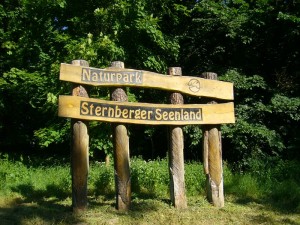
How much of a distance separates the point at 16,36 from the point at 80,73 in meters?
8.87

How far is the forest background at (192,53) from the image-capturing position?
961cm

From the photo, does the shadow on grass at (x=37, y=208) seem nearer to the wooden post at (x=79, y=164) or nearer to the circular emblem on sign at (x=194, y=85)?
the wooden post at (x=79, y=164)

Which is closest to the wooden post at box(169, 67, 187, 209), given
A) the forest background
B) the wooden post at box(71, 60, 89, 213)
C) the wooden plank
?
the wooden plank

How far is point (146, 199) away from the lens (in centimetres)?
704

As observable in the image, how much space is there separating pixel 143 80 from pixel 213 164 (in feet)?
6.39

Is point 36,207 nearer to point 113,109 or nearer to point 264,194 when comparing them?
point 113,109

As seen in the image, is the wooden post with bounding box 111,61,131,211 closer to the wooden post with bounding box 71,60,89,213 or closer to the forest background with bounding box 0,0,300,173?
the wooden post with bounding box 71,60,89,213

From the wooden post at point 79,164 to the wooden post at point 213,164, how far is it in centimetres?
214

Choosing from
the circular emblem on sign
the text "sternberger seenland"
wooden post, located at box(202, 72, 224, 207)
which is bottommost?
wooden post, located at box(202, 72, 224, 207)

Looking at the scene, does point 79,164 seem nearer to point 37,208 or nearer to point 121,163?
point 121,163

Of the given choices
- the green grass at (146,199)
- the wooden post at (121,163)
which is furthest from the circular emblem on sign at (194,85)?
the green grass at (146,199)

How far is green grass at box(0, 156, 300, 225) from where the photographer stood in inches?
A: 231

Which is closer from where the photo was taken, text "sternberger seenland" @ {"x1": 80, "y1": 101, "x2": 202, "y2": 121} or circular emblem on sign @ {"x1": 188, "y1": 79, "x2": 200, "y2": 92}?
text "sternberger seenland" @ {"x1": 80, "y1": 101, "x2": 202, "y2": 121}

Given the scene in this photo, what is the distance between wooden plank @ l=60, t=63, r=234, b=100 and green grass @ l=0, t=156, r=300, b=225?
1978 mm
